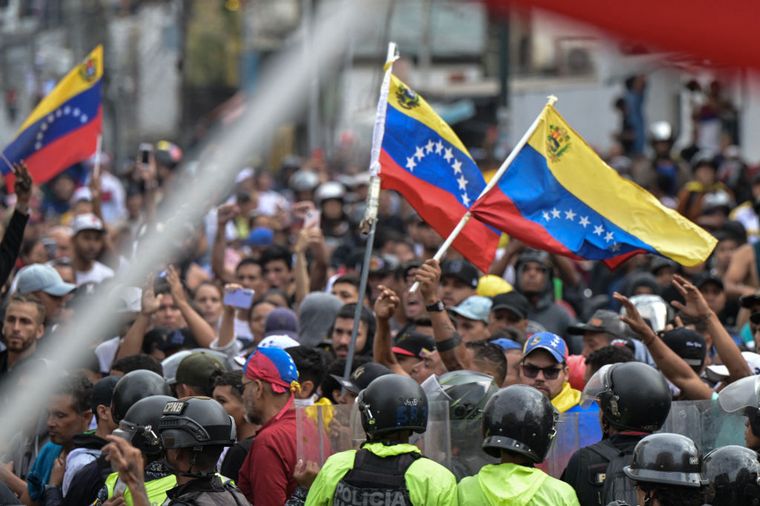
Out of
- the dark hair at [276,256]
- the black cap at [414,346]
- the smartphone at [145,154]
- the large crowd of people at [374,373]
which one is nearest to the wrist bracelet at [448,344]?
the large crowd of people at [374,373]

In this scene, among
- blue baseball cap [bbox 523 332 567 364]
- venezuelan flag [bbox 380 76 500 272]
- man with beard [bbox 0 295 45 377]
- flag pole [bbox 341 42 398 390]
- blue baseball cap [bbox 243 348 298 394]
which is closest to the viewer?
blue baseball cap [bbox 243 348 298 394]

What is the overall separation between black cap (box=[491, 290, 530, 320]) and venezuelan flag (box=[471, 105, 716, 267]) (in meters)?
1.40

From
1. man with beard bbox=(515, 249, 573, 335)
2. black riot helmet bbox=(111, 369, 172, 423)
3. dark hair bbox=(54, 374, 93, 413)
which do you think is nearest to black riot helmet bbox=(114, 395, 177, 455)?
black riot helmet bbox=(111, 369, 172, 423)

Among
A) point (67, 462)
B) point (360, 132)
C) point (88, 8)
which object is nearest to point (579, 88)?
point (360, 132)

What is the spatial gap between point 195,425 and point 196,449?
10cm

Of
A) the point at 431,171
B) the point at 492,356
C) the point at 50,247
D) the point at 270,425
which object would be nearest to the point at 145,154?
the point at 50,247

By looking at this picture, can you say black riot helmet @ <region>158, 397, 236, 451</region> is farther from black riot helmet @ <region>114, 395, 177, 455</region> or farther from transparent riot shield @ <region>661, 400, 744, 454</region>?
transparent riot shield @ <region>661, 400, 744, 454</region>

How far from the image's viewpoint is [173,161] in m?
20.0

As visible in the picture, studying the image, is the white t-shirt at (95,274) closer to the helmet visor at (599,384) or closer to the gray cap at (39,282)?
the gray cap at (39,282)

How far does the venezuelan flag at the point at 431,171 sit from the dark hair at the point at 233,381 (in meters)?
1.94

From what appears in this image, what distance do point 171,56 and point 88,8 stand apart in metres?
7.42

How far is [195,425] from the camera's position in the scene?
532cm

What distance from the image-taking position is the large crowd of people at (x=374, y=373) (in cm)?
523

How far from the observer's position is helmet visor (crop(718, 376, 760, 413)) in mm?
5887
